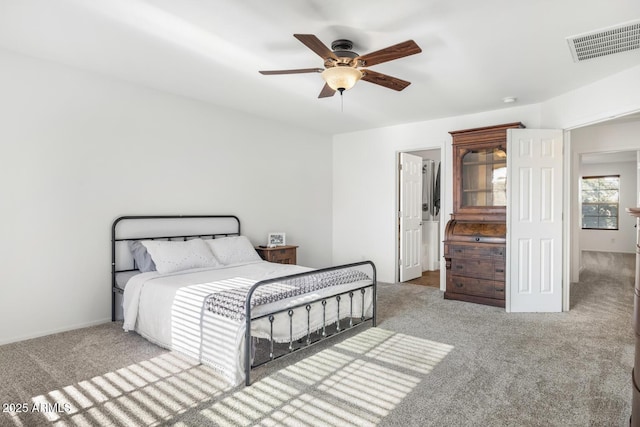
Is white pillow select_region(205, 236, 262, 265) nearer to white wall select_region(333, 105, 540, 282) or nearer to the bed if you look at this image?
the bed

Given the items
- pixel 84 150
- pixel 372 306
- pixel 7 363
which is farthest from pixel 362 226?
pixel 7 363

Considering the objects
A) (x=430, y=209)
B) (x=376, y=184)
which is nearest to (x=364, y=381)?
(x=376, y=184)

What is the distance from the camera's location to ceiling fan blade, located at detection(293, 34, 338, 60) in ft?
7.60

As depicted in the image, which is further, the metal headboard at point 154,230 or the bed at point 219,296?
the metal headboard at point 154,230

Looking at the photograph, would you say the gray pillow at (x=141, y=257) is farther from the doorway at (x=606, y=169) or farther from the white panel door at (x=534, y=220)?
the doorway at (x=606, y=169)

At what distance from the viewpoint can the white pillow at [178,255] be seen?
3.70 m

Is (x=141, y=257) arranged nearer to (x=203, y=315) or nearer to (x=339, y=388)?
(x=203, y=315)

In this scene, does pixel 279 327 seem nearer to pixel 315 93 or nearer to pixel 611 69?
pixel 315 93

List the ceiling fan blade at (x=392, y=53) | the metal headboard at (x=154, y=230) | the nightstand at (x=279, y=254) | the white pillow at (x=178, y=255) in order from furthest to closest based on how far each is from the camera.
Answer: the nightstand at (x=279, y=254), the metal headboard at (x=154, y=230), the white pillow at (x=178, y=255), the ceiling fan blade at (x=392, y=53)

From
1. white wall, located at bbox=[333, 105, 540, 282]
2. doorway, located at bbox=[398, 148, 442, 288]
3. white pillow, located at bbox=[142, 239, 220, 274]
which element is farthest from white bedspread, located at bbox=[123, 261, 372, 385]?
doorway, located at bbox=[398, 148, 442, 288]

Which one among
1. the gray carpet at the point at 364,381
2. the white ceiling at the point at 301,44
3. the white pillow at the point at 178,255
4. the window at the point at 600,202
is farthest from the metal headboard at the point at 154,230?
the window at the point at 600,202

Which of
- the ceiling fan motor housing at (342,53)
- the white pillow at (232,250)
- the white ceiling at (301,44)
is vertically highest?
the white ceiling at (301,44)

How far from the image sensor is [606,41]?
2.89 m

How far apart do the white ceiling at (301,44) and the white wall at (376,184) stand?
3.88 ft
